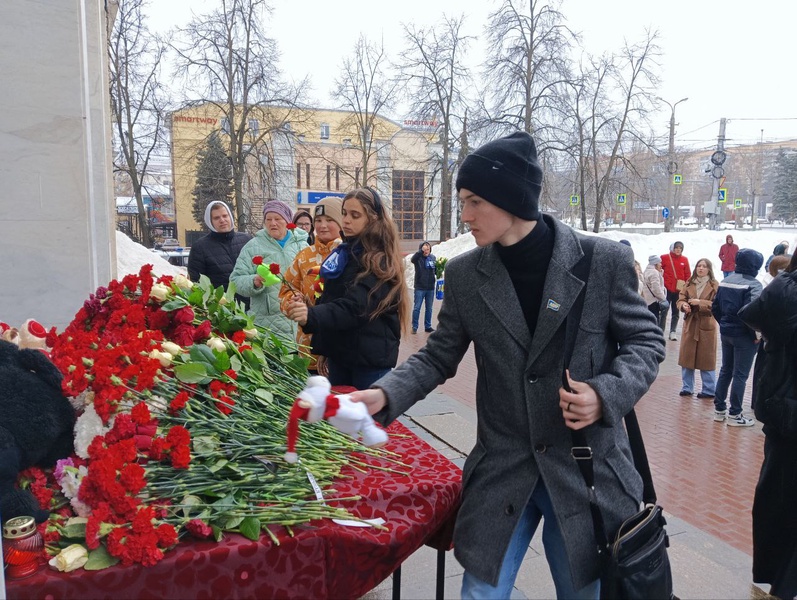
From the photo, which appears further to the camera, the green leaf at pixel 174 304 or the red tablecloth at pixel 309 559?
the green leaf at pixel 174 304

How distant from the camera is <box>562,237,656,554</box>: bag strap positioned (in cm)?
166

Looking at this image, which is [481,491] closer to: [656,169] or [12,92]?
[12,92]

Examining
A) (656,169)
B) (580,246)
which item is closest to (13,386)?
(580,246)

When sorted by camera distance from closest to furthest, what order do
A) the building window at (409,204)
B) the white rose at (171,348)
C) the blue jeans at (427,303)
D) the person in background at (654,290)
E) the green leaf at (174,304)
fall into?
the white rose at (171,348) → the green leaf at (174,304) → the person in background at (654,290) → the blue jeans at (427,303) → the building window at (409,204)

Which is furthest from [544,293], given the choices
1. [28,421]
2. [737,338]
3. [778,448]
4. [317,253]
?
[737,338]

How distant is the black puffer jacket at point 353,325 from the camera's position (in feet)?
10.1

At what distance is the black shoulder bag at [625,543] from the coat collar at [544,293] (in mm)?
35

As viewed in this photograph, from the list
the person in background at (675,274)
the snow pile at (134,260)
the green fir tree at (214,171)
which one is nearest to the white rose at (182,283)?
the person in background at (675,274)

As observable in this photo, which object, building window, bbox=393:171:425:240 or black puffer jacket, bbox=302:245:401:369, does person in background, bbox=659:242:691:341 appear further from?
building window, bbox=393:171:425:240

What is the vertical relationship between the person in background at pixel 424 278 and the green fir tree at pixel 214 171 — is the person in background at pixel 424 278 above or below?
below

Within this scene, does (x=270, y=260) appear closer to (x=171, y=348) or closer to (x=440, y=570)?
(x=171, y=348)

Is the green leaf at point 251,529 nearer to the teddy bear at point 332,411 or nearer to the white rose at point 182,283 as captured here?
the teddy bear at point 332,411

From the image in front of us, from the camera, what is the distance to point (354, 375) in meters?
3.38

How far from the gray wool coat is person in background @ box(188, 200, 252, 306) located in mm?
4664
